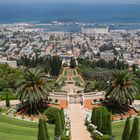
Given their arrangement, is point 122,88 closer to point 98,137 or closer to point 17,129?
point 17,129

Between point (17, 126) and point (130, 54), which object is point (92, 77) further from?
point (130, 54)

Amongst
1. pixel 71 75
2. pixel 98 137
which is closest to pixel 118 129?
pixel 98 137

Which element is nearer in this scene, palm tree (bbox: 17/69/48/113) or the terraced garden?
palm tree (bbox: 17/69/48/113)

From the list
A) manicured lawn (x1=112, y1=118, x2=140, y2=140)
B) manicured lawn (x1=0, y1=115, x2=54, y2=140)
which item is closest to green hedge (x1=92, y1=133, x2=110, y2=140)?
manicured lawn (x1=112, y1=118, x2=140, y2=140)

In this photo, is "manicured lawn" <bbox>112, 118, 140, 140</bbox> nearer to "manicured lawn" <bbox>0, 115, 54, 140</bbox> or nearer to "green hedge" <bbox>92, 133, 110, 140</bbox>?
"green hedge" <bbox>92, 133, 110, 140</bbox>

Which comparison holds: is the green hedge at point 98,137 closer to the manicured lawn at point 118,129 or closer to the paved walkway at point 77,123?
the paved walkway at point 77,123

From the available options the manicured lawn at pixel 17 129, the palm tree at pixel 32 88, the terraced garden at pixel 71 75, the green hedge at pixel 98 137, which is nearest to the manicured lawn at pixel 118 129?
the green hedge at pixel 98 137
